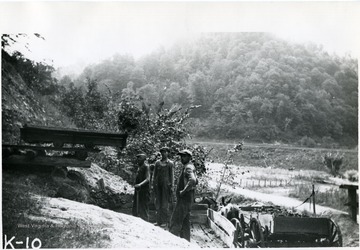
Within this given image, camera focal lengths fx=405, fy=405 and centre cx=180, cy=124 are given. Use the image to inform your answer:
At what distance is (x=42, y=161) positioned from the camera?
5.79m

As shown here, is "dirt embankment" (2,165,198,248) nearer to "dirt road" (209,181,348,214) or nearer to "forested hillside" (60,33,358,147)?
"dirt road" (209,181,348,214)

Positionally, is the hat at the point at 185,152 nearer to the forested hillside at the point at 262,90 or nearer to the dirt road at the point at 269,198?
the forested hillside at the point at 262,90


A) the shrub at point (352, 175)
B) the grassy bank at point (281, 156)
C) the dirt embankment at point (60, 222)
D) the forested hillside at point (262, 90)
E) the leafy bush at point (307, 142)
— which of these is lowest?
the dirt embankment at point (60, 222)

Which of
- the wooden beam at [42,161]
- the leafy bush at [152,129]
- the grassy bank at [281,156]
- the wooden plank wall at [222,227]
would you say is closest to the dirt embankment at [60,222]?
the wooden beam at [42,161]

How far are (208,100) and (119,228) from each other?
2329 mm

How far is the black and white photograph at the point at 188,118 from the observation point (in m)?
5.82

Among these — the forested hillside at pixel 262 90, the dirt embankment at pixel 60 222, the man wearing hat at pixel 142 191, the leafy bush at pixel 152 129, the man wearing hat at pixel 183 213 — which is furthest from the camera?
the forested hillside at pixel 262 90

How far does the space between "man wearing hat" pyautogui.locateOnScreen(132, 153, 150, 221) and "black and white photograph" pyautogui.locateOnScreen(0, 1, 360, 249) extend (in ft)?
0.07

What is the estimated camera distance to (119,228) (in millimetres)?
5527

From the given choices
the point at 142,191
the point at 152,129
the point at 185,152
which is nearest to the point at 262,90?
the point at 185,152

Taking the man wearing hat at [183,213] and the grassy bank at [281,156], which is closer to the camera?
the man wearing hat at [183,213]

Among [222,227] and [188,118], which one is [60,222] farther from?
[188,118]

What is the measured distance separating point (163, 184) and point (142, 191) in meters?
0.33

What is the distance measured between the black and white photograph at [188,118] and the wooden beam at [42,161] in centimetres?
2
